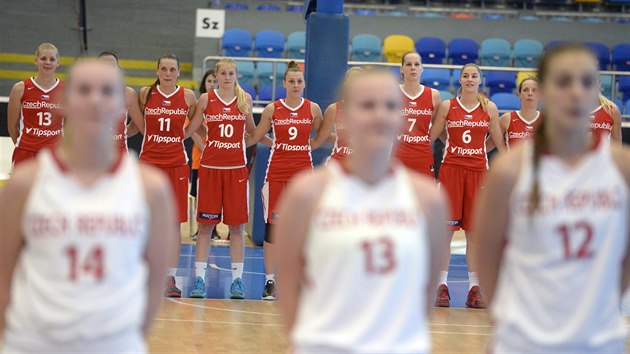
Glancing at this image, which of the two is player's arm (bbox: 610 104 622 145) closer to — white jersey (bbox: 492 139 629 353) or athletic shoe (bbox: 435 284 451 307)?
athletic shoe (bbox: 435 284 451 307)

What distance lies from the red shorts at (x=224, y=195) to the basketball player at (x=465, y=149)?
162cm

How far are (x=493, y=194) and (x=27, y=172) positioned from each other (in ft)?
4.18

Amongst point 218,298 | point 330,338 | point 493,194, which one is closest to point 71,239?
Result: point 330,338

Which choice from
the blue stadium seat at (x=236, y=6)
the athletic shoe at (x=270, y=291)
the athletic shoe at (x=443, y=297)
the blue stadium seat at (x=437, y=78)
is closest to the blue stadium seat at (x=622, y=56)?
the blue stadium seat at (x=437, y=78)

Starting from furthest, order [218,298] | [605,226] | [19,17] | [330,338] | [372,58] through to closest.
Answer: [19,17] < [372,58] < [218,298] < [605,226] < [330,338]

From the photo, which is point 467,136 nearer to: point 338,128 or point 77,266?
point 338,128

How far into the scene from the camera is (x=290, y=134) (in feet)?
26.2

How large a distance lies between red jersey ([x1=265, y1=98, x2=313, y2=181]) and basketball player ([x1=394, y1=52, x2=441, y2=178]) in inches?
30.1

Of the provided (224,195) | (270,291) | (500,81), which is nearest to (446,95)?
(500,81)

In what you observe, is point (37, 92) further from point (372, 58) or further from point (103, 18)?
point (103, 18)

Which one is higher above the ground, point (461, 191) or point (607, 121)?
point (607, 121)

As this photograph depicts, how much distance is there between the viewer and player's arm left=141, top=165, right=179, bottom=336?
2.55 meters

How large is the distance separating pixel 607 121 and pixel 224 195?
3.24 m

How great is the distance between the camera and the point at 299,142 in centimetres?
800
